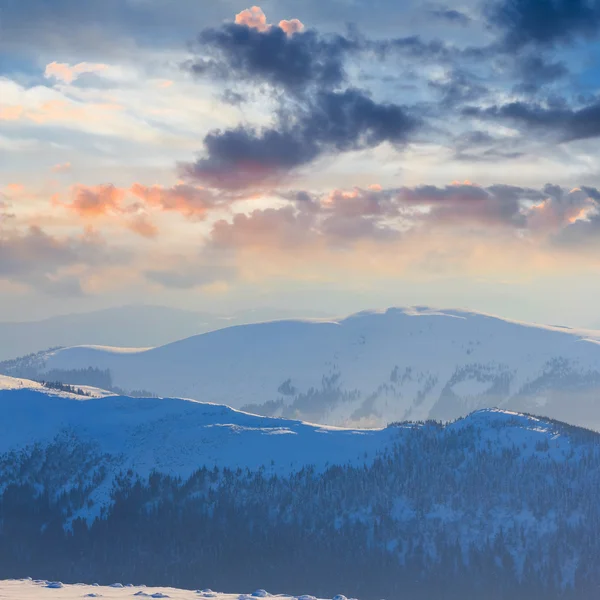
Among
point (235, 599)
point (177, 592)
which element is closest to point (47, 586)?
point (177, 592)

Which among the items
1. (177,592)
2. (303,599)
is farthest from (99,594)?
(303,599)

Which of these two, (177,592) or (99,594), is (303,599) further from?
(99,594)

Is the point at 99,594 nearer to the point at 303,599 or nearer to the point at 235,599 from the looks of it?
the point at 235,599

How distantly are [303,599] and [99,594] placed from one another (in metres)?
33.9

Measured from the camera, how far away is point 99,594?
177000mm

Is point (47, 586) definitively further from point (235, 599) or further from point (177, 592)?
point (235, 599)

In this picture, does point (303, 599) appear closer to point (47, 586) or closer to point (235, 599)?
point (235, 599)

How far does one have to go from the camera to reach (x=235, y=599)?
183m

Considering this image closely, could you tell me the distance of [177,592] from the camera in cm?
19288

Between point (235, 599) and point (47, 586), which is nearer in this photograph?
point (235, 599)

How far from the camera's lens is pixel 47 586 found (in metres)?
200

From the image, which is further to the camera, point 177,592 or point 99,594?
point 177,592

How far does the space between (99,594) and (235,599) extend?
21.6 metres

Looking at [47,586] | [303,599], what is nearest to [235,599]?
[303,599]
